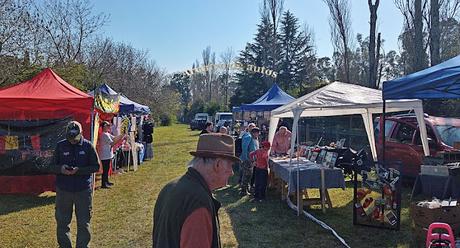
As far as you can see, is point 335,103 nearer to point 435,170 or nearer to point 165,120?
point 435,170

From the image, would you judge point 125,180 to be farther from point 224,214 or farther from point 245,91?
point 245,91

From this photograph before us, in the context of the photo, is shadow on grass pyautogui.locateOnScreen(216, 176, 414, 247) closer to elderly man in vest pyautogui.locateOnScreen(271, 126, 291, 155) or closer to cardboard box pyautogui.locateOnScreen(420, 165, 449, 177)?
cardboard box pyautogui.locateOnScreen(420, 165, 449, 177)

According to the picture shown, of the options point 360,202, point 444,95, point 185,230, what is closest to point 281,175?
point 360,202

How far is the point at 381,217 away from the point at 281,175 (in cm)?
247

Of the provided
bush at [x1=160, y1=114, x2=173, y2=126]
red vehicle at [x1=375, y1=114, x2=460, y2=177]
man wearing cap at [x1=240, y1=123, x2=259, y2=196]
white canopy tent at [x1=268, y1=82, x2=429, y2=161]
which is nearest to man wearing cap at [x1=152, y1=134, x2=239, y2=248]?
white canopy tent at [x1=268, y1=82, x2=429, y2=161]

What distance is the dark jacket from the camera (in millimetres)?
5270

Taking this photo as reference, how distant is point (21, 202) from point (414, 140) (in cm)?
907

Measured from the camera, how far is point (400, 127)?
35.7 feet

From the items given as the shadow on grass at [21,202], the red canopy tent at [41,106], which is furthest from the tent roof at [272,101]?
the shadow on grass at [21,202]

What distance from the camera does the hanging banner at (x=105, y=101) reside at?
35.0 feet

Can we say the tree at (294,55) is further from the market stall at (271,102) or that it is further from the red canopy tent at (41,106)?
the red canopy tent at (41,106)

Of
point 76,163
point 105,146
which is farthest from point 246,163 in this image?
point 76,163

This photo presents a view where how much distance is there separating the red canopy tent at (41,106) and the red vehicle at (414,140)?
7446 millimetres

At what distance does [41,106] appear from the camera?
30.9ft
